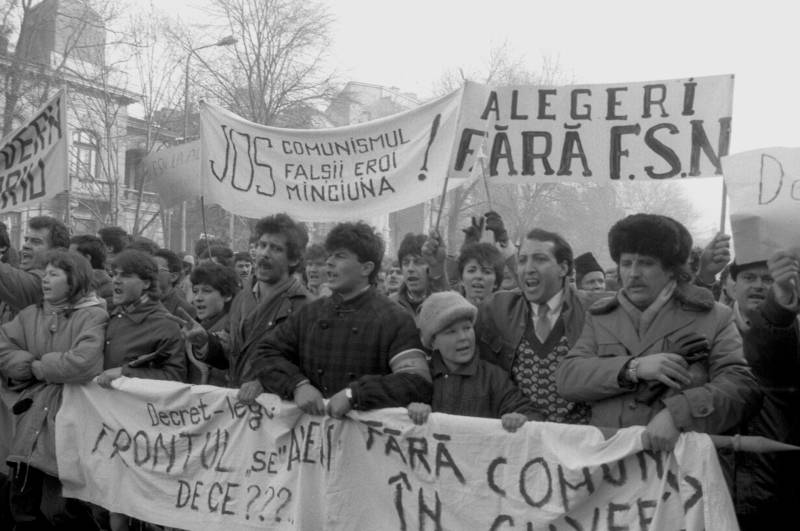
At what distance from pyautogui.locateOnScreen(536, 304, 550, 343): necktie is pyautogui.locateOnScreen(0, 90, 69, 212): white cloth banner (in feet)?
13.4

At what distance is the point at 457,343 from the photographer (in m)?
4.06

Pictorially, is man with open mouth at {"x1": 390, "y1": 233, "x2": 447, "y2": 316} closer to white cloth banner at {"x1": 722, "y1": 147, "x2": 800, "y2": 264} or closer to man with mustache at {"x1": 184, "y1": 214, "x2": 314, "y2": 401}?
man with mustache at {"x1": 184, "y1": 214, "x2": 314, "y2": 401}

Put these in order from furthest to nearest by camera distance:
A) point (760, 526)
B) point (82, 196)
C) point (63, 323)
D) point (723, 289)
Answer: point (82, 196) → point (723, 289) → point (63, 323) → point (760, 526)

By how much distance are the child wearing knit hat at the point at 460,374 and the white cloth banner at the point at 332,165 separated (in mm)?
1881

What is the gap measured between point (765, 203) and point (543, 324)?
3.65 feet

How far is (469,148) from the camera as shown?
5.93m

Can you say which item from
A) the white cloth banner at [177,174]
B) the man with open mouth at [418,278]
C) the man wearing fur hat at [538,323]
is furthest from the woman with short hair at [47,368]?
the white cloth banner at [177,174]

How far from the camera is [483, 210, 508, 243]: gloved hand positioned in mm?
5824

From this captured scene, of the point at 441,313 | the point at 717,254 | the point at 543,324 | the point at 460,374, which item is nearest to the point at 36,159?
the point at 441,313

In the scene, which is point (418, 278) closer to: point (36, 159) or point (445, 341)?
point (445, 341)

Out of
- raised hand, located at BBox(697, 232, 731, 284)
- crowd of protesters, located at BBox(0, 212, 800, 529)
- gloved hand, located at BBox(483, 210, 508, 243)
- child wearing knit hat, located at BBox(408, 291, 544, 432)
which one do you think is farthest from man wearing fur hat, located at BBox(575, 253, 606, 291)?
child wearing knit hat, located at BBox(408, 291, 544, 432)

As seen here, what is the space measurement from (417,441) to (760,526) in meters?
1.44

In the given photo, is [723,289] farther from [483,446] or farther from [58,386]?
[58,386]

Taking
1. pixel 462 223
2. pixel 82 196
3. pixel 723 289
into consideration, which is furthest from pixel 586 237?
pixel 723 289
